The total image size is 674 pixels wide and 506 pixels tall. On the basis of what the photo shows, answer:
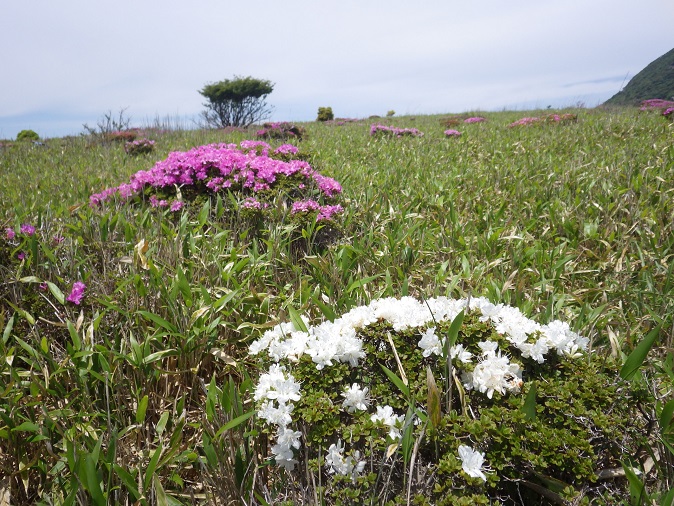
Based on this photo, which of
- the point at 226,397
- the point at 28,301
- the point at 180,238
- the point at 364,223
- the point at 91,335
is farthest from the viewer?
the point at 364,223

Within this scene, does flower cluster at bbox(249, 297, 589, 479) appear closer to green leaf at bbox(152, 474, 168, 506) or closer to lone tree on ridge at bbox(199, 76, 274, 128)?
green leaf at bbox(152, 474, 168, 506)

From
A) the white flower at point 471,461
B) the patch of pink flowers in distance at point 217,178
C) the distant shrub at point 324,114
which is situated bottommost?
the white flower at point 471,461

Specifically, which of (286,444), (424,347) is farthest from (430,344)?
(286,444)

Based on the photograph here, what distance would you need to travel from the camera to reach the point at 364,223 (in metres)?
4.02

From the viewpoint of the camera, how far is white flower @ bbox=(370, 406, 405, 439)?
1.40 metres

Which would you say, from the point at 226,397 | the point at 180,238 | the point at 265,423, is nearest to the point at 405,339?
the point at 265,423

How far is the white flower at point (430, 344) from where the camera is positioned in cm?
159

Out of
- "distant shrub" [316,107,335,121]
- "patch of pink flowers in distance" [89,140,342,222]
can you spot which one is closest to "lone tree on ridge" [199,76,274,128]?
"distant shrub" [316,107,335,121]

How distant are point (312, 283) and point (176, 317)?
1.12 meters

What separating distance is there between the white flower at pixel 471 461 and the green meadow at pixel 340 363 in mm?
22

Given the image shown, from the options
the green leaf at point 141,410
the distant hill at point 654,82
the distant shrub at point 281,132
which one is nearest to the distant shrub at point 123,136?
the distant shrub at point 281,132

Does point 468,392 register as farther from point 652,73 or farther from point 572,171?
point 652,73

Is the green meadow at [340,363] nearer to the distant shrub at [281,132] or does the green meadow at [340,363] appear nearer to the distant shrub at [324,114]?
the distant shrub at [281,132]

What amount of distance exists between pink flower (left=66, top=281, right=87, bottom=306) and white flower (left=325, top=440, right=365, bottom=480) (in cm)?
198
